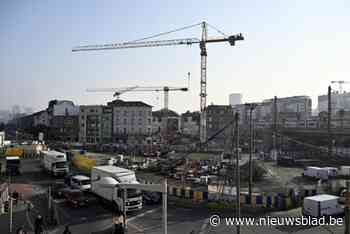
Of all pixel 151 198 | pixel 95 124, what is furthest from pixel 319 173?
pixel 95 124

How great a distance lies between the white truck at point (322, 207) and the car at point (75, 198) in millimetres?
12511

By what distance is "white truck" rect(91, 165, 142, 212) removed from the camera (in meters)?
17.7

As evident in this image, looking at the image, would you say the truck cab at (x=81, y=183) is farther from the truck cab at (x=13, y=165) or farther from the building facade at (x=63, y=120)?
the building facade at (x=63, y=120)

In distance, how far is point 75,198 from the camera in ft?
63.7

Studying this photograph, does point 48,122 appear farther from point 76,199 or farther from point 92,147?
point 76,199

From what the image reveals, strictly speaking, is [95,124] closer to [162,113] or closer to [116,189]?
[162,113]

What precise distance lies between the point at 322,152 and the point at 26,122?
10797 centimetres

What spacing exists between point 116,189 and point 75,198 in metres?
3.37

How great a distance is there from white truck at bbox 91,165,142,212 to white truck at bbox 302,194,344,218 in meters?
9.12

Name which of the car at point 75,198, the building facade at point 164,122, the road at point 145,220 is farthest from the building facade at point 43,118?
the road at point 145,220

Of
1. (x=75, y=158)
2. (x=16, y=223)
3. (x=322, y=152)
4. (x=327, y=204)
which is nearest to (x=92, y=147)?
(x=75, y=158)

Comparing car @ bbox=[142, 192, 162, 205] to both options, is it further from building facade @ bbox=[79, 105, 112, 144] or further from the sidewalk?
building facade @ bbox=[79, 105, 112, 144]

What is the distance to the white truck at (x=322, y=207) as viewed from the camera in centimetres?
1717

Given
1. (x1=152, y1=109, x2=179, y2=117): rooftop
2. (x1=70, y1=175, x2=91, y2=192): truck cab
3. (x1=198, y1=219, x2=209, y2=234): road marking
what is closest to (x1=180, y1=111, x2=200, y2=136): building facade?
(x1=152, y1=109, x2=179, y2=117): rooftop
